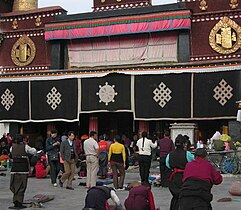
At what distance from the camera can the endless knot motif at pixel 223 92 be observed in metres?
21.8

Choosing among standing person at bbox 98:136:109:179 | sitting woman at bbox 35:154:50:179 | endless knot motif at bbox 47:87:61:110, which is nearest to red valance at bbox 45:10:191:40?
endless knot motif at bbox 47:87:61:110

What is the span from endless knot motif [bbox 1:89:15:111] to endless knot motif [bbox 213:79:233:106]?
10.8 meters

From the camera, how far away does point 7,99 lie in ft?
86.1

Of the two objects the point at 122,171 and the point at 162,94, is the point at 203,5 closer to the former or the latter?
the point at 162,94

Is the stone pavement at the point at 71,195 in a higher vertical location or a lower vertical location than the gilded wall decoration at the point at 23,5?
lower

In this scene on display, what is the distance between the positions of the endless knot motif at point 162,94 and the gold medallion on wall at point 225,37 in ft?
9.84

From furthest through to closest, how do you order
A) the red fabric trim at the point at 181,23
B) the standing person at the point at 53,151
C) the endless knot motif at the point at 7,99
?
1. the endless knot motif at the point at 7,99
2. the red fabric trim at the point at 181,23
3. the standing person at the point at 53,151

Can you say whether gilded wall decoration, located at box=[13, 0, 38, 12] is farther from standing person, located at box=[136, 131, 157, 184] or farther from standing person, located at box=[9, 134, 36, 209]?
standing person, located at box=[9, 134, 36, 209]

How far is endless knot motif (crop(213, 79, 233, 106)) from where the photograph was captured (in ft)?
71.4

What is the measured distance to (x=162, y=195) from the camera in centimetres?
1202

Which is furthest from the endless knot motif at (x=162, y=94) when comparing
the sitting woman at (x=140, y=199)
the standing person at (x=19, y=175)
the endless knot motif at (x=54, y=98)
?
the sitting woman at (x=140, y=199)

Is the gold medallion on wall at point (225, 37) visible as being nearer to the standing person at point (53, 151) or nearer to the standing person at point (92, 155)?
the standing person at point (53, 151)

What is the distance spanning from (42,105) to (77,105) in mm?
2073

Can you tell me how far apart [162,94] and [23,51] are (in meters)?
9.03
